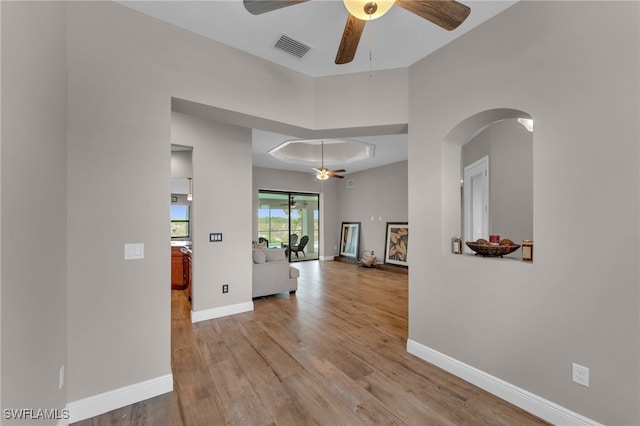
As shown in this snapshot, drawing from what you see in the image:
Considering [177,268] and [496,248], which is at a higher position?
[496,248]

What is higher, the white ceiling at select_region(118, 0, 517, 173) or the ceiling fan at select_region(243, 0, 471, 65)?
the white ceiling at select_region(118, 0, 517, 173)

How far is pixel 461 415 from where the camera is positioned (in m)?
1.85

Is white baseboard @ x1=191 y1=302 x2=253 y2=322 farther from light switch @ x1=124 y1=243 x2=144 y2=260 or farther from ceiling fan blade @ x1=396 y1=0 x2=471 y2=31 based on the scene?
ceiling fan blade @ x1=396 y1=0 x2=471 y2=31

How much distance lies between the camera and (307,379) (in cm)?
228

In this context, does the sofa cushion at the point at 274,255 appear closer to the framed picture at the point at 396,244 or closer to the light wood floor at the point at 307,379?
the light wood floor at the point at 307,379

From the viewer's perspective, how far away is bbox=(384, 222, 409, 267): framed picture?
22.8 ft

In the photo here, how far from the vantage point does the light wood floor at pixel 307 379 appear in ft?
6.07

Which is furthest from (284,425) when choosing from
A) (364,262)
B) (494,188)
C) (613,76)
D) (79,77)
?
(364,262)

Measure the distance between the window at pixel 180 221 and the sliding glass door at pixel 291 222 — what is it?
7.08 ft

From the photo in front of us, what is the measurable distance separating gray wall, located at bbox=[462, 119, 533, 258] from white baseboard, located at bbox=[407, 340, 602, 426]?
1563 mm

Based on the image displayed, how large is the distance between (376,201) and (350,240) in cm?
164

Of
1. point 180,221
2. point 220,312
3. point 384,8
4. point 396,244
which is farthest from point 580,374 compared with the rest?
point 180,221

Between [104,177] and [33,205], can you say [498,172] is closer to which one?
[104,177]

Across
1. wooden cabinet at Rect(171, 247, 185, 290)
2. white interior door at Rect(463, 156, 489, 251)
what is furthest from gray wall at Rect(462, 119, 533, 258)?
wooden cabinet at Rect(171, 247, 185, 290)
